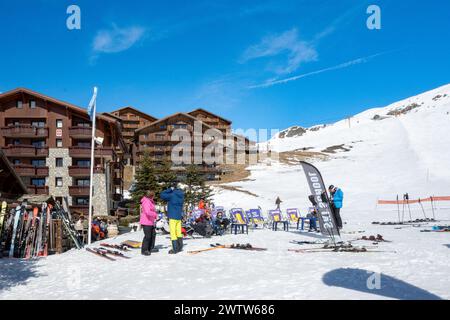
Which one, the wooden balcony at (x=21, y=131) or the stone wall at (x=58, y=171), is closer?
the stone wall at (x=58, y=171)

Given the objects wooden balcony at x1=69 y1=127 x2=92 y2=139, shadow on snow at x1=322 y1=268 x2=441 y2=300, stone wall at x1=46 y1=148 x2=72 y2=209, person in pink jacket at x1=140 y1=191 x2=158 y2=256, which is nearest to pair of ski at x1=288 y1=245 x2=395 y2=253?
shadow on snow at x1=322 y1=268 x2=441 y2=300

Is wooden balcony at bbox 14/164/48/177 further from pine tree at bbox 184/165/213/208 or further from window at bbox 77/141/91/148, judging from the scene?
pine tree at bbox 184/165/213/208

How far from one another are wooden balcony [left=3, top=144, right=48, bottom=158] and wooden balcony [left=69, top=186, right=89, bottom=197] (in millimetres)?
4347

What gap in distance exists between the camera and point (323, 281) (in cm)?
662

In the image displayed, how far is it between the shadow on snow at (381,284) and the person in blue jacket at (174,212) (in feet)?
15.7

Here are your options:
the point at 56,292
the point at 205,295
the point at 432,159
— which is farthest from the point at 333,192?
the point at 432,159

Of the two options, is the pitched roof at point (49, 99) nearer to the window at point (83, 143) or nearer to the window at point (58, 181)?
the window at point (83, 143)

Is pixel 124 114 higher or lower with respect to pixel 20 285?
higher

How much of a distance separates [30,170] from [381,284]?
3548 centimetres

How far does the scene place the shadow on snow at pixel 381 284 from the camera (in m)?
5.61

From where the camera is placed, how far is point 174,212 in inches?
423

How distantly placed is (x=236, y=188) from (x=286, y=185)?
7464mm

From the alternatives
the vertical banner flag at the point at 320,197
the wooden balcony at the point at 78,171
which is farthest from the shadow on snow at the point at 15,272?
the wooden balcony at the point at 78,171
